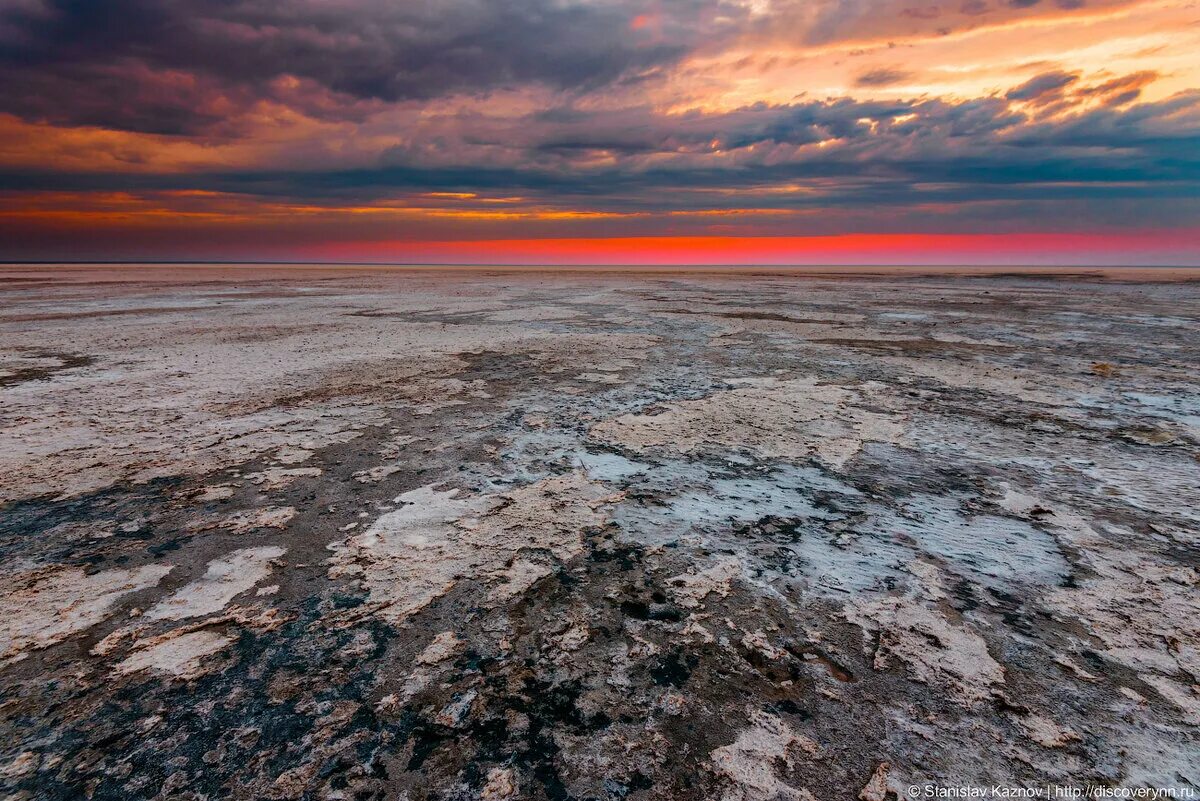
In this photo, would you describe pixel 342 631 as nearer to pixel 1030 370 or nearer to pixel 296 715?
pixel 296 715

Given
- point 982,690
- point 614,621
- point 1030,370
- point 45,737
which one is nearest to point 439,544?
point 614,621

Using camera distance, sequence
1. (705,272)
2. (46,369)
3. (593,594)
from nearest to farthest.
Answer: (593,594) → (46,369) → (705,272)

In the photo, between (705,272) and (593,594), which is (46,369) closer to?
(593,594)

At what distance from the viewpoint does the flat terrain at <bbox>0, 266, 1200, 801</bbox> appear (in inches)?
45.7

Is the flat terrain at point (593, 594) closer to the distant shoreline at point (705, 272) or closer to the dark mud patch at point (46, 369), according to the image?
the dark mud patch at point (46, 369)

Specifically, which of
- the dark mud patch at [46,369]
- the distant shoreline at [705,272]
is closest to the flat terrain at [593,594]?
the dark mud patch at [46,369]

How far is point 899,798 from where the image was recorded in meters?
1.08

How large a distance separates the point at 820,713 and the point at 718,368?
12.8 feet

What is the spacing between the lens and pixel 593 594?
1709mm

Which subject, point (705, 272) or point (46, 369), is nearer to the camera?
point (46, 369)

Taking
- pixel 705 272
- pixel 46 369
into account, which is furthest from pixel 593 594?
pixel 705 272

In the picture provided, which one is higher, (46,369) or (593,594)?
(593,594)

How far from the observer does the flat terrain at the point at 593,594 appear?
1.16m

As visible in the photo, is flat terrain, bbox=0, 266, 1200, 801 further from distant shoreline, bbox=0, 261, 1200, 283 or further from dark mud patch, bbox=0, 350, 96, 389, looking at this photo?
distant shoreline, bbox=0, 261, 1200, 283
